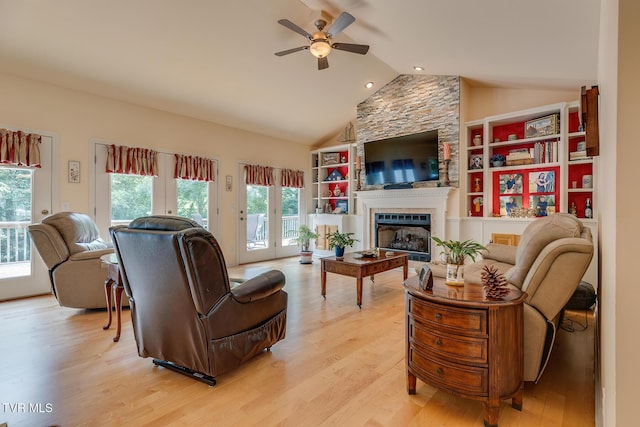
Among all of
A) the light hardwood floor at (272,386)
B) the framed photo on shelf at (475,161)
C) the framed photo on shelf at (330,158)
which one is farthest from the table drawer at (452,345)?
the framed photo on shelf at (330,158)

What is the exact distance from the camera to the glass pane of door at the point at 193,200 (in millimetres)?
5508

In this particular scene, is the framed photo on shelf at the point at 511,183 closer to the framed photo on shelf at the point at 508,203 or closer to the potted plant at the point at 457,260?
the framed photo on shelf at the point at 508,203

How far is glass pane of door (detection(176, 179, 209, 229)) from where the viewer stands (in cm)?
551

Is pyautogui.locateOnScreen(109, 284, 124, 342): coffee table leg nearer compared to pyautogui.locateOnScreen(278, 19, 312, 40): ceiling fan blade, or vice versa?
pyautogui.locateOnScreen(109, 284, 124, 342): coffee table leg

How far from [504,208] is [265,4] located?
443 cm

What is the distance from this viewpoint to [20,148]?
12.8 ft

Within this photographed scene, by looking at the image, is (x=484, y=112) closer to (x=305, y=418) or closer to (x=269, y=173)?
(x=269, y=173)

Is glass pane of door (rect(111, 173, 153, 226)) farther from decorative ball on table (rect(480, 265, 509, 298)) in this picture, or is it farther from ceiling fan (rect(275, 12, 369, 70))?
decorative ball on table (rect(480, 265, 509, 298))

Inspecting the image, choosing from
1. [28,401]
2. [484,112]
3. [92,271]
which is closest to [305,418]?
[28,401]

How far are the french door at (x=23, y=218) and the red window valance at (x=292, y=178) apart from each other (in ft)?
12.7

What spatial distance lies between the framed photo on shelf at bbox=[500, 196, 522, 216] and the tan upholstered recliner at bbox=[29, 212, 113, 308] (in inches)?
215

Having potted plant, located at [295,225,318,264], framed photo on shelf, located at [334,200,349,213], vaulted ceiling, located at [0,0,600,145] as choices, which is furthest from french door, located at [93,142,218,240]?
framed photo on shelf, located at [334,200,349,213]

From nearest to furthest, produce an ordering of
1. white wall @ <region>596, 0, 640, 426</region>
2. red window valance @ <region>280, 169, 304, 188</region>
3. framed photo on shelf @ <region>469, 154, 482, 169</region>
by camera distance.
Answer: white wall @ <region>596, 0, 640, 426</region>
framed photo on shelf @ <region>469, 154, 482, 169</region>
red window valance @ <region>280, 169, 304, 188</region>

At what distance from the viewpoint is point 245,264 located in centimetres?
641
